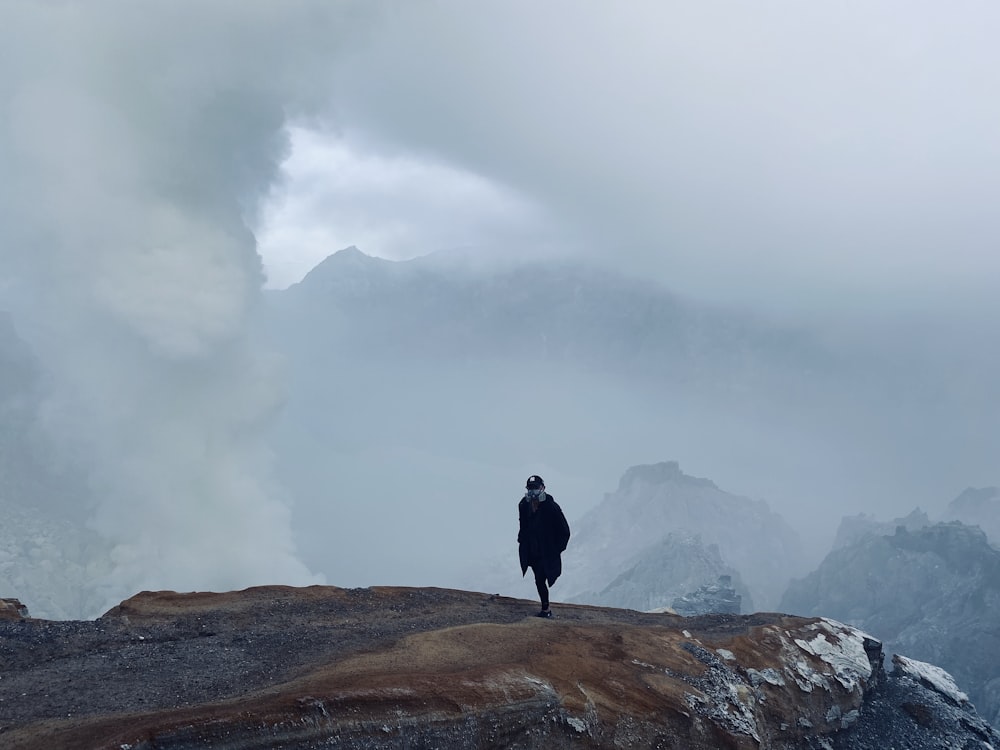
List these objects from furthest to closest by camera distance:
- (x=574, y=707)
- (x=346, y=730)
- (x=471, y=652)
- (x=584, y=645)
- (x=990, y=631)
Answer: (x=990, y=631) → (x=584, y=645) → (x=471, y=652) → (x=574, y=707) → (x=346, y=730)

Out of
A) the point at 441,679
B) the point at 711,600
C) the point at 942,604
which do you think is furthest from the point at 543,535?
the point at 942,604

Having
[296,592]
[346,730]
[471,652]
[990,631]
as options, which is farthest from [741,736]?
[990,631]

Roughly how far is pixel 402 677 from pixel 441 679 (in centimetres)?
89

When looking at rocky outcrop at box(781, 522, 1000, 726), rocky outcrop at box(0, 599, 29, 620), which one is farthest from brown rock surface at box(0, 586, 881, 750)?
rocky outcrop at box(781, 522, 1000, 726)

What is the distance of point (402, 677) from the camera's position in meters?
17.0

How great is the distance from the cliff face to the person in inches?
67.6

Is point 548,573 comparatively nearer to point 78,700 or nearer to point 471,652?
point 471,652

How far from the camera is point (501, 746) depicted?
1672 centimetres

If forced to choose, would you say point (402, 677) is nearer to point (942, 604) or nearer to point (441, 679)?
point (441, 679)

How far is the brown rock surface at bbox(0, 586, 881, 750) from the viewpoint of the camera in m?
14.8

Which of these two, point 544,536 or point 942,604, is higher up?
point 942,604

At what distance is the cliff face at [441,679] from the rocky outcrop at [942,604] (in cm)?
11630

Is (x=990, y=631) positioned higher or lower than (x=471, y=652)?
higher

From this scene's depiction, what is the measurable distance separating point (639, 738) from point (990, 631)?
151m
